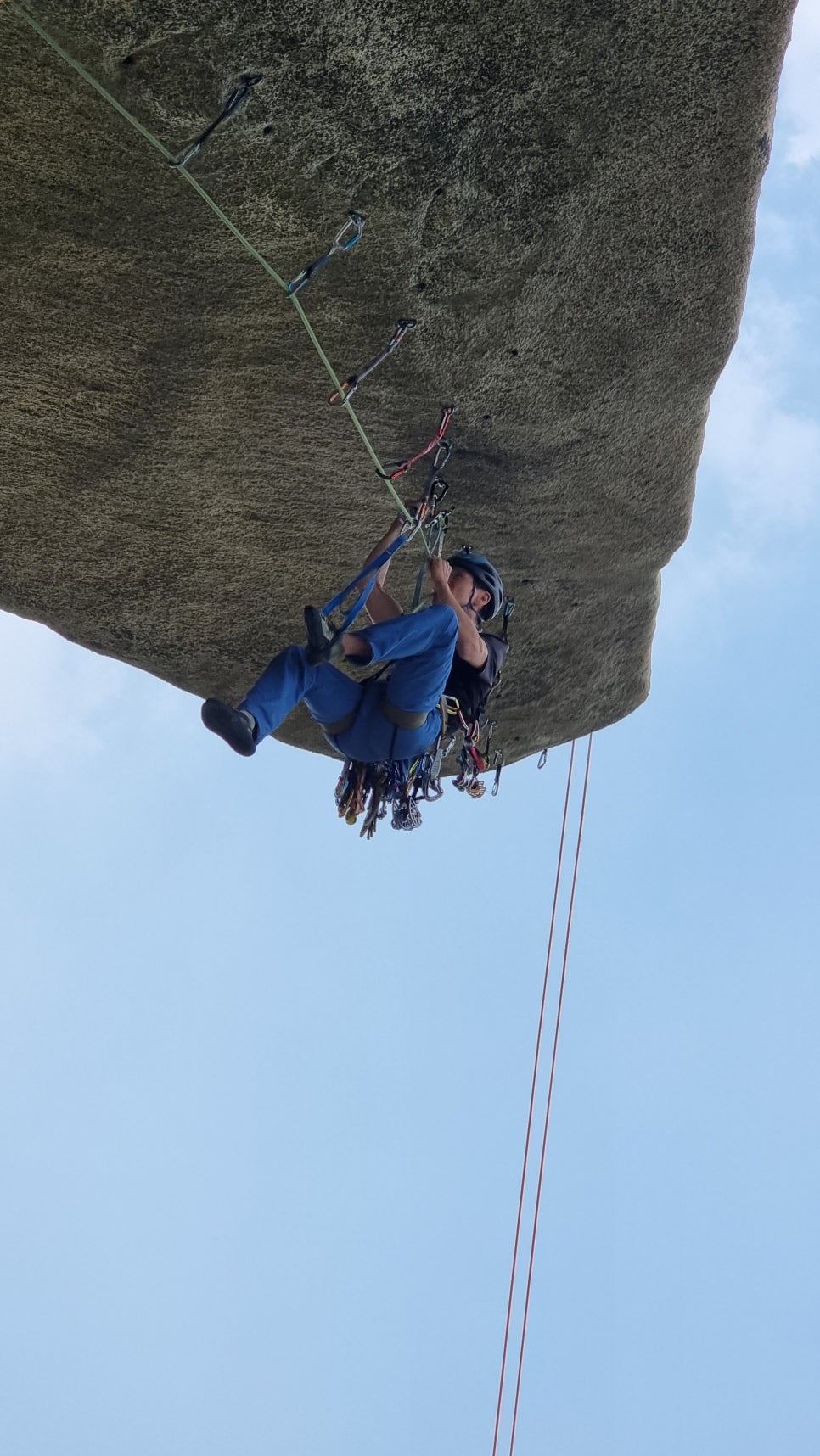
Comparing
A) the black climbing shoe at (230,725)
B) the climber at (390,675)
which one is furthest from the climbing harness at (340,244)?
the black climbing shoe at (230,725)

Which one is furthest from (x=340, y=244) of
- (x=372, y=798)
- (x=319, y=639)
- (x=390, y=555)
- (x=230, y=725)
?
(x=372, y=798)

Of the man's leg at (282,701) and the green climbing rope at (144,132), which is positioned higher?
the green climbing rope at (144,132)

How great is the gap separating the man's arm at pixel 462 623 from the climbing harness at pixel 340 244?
80 centimetres

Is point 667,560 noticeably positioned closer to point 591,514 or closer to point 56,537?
point 591,514

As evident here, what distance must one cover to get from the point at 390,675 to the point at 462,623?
0.28 metres

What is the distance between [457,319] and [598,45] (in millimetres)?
844

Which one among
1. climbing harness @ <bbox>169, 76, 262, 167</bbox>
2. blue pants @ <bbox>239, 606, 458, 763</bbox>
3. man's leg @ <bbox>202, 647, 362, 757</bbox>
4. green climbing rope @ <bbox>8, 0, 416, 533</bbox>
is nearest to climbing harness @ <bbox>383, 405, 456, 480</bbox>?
green climbing rope @ <bbox>8, 0, 416, 533</bbox>

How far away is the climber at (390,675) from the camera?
3.11 metres

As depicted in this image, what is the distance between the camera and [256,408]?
13.2ft

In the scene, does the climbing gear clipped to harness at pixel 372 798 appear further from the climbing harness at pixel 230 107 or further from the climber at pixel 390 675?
the climbing harness at pixel 230 107

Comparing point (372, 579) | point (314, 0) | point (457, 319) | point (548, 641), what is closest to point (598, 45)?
point (314, 0)

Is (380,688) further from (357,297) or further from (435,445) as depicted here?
(357,297)

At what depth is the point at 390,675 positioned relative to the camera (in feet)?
12.0

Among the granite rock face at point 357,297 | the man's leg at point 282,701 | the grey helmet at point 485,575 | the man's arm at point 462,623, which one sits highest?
the granite rock face at point 357,297
